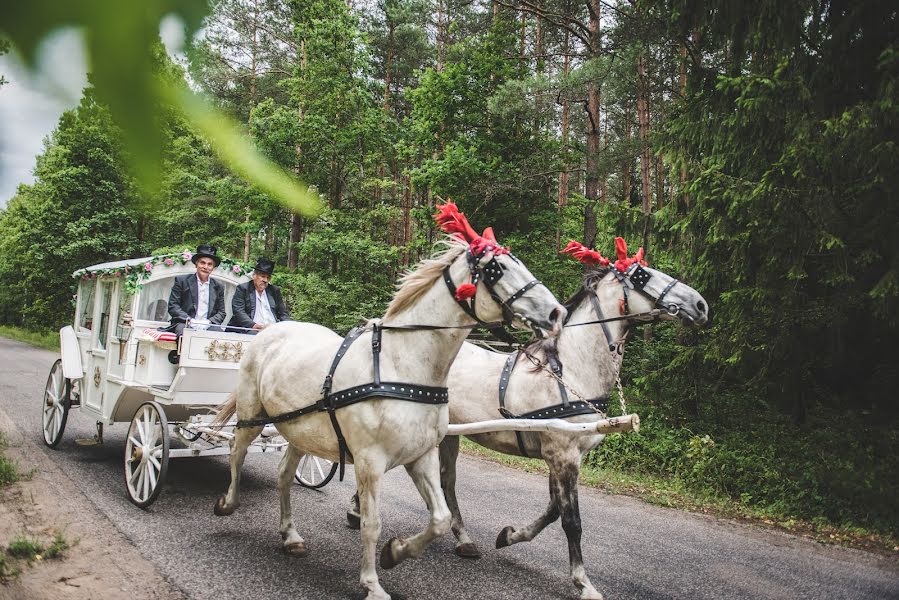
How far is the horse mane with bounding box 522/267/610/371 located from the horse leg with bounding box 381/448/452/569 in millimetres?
1053

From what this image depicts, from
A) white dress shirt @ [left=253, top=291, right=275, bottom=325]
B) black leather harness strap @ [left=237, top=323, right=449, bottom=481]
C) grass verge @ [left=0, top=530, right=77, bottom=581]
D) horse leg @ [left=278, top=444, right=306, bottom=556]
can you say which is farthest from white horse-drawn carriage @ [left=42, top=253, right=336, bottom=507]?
black leather harness strap @ [left=237, top=323, right=449, bottom=481]

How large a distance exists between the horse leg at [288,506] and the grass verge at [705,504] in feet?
12.5

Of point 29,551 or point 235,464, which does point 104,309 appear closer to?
point 235,464

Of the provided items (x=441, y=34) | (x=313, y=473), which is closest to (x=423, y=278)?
(x=313, y=473)

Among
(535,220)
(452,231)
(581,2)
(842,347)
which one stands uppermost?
(581,2)

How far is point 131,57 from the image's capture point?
0.62 meters

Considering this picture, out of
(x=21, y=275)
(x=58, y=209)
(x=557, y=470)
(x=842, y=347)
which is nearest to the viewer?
(x=58, y=209)

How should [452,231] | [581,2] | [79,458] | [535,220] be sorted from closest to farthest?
[452,231]
[79,458]
[581,2]
[535,220]

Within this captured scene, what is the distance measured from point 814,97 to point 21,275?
6611 mm

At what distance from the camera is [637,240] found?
738 centimetres

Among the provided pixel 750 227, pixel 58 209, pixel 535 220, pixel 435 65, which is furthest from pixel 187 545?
→ pixel 435 65

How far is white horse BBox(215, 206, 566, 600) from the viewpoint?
306 cm

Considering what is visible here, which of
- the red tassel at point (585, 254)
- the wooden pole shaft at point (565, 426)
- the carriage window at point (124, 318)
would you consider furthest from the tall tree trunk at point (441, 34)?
the wooden pole shaft at point (565, 426)

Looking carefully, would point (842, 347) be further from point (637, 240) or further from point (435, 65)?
point (435, 65)
